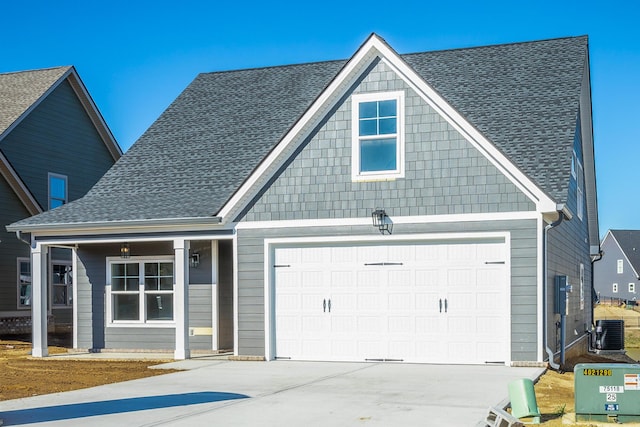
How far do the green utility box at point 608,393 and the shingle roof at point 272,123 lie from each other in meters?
5.61

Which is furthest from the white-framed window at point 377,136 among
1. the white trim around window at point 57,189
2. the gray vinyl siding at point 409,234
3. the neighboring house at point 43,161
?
the white trim around window at point 57,189

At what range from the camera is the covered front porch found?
60.4ft

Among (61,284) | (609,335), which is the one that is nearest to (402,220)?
(609,335)

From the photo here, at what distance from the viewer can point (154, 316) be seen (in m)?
19.1

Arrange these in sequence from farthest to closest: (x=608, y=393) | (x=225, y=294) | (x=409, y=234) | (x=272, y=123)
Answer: (x=272, y=123) → (x=225, y=294) → (x=409, y=234) → (x=608, y=393)

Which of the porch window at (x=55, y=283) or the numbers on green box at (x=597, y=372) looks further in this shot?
the porch window at (x=55, y=283)

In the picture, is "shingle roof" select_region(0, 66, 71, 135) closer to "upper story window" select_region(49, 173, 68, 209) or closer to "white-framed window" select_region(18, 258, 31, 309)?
"upper story window" select_region(49, 173, 68, 209)

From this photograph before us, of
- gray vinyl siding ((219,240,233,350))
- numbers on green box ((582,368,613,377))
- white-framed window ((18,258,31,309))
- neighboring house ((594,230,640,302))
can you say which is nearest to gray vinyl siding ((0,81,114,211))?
white-framed window ((18,258,31,309))

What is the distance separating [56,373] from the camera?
49.4 feet

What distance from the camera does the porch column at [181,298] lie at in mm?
A: 17062

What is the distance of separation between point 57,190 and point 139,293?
386 inches

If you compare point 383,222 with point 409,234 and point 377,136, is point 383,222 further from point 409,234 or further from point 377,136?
point 377,136

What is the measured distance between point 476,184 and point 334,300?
11.7 feet

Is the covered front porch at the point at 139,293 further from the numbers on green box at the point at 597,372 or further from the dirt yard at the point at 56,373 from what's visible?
the numbers on green box at the point at 597,372
